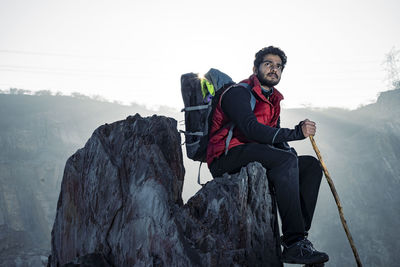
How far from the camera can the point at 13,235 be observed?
107ft

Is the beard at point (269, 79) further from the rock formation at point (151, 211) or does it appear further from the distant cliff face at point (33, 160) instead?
the distant cliff face at point (33, 160)

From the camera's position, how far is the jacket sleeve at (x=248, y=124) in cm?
326

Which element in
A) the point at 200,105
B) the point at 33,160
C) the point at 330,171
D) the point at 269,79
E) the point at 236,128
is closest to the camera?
the point at 236,128

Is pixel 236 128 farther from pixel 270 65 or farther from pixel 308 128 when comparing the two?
pixel 270 65

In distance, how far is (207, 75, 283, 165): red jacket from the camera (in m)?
3.61

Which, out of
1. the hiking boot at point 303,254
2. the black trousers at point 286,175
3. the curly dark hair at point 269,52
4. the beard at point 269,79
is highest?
the curly dark hair at point 269,52

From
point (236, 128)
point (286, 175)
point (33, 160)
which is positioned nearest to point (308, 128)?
point (286, 175)

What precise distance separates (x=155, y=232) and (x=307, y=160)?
2097 mm

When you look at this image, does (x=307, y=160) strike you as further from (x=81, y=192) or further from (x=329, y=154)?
(x=329, y=154)

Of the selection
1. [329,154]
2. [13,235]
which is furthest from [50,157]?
[329,154]

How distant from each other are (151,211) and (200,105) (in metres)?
1.67

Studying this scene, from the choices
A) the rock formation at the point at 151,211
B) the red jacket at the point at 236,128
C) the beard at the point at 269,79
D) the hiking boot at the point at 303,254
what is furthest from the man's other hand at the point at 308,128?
the hiking boot at the point at 303,254

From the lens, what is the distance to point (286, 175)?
3.28m

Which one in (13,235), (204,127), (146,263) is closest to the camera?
(146,263)
